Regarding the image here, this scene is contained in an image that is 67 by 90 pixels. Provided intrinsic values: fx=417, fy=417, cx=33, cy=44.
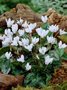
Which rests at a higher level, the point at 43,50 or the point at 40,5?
the point at 43,50

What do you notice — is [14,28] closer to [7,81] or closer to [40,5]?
[7,81]


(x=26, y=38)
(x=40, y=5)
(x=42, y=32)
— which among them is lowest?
(x=40, y=5)

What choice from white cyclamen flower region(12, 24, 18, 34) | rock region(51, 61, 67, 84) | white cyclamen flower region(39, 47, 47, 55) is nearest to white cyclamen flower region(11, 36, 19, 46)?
white cyclamen flower region(12, 24, 18, 34)

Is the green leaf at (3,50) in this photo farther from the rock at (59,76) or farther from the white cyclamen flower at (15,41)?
the rock at (59,76)

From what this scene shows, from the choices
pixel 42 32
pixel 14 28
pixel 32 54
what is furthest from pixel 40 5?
pixel 32 54

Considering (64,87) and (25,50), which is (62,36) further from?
(64,87)
